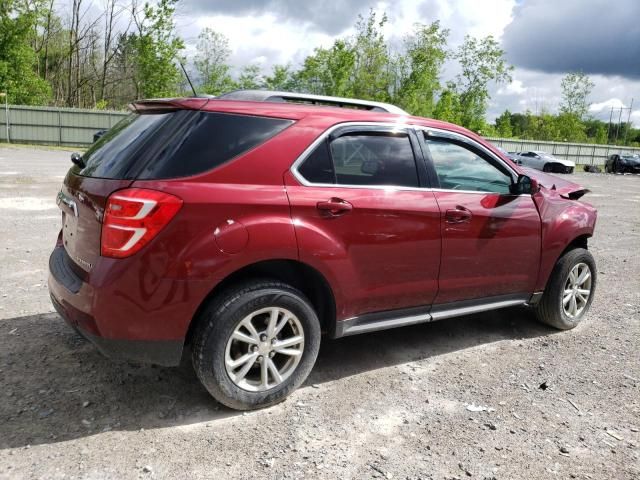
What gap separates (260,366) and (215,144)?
1.28 m

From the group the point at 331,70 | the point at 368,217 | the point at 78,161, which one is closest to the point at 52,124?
the point at 331,70

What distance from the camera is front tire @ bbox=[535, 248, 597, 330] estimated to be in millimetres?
4648

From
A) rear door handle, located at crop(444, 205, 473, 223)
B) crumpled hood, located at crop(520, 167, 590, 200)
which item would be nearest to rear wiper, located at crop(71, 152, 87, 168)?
rear door handle, located at crop(444, 205, 473, 223)

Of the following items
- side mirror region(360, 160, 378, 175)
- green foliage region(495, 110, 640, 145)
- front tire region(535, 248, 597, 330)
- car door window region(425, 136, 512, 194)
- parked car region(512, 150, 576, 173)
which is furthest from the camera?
green foliage region(495, 110, 640, 145)

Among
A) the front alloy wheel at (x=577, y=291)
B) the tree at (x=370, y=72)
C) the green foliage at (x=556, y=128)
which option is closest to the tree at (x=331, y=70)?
the tree at (x=370, y=72)

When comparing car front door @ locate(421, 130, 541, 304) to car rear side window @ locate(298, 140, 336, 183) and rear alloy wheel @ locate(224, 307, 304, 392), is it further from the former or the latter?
rear alloy wheel @ locate(224, 307, 304, 392)

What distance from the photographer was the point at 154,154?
2.91 metres

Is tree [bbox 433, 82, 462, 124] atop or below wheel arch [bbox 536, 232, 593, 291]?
atop

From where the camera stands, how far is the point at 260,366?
317 centimetres

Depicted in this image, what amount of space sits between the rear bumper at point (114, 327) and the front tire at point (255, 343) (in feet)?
0.56

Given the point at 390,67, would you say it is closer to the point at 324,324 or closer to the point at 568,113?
the point at 568,113

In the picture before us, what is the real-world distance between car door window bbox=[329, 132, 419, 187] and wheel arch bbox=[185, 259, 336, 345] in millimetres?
589

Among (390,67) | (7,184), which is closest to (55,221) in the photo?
(7,184)

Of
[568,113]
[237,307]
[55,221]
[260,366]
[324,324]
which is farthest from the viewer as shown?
[568,113]
